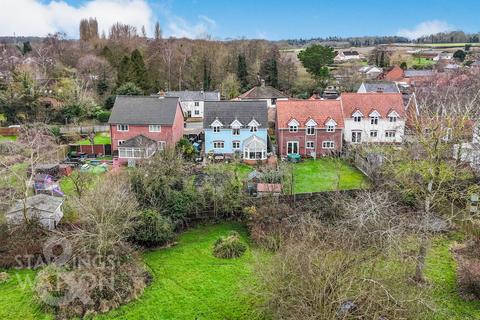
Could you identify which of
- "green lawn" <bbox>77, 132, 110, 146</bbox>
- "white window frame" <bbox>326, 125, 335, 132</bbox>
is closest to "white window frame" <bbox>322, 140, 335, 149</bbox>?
"white window frame" <bbox>326, 125, 335, 132</bbox>

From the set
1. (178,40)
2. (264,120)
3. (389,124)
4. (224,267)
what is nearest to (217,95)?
(264,120)

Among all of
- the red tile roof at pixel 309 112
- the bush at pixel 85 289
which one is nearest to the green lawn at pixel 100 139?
the red tile roof at pixel 309 112

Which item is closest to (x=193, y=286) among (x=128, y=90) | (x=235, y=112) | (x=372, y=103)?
(x=235, y=112)

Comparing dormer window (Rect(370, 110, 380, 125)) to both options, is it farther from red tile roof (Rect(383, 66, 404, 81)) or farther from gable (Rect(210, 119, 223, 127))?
red tile roof (Rect(383, 66, 404, 81))

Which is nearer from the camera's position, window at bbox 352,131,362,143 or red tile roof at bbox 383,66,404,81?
window at bbox 352,131,362,143

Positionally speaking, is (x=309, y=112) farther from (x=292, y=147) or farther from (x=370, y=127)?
(x=370, y=127)

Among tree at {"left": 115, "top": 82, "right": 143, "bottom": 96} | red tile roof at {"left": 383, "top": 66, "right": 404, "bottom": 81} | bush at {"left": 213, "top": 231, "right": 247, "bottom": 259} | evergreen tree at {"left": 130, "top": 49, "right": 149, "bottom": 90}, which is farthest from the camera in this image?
red tile roof at {"left": 383, "top": 66, "right": 404, "bottom": 81}
